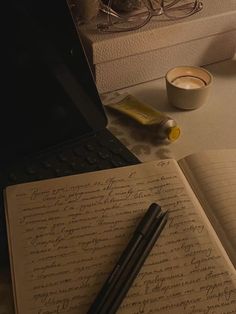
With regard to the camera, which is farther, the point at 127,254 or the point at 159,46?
the point at 159,46

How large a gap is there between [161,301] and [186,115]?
307 millimetres

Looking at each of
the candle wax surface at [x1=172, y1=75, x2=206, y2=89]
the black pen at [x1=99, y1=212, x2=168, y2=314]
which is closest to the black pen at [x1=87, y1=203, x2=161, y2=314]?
the black pen at [x1=99, y1=212, x2=168, y2=314]

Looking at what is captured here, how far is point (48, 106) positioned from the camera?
1.67ft

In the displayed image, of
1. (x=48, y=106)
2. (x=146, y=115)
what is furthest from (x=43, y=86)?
(x=146, y=115)

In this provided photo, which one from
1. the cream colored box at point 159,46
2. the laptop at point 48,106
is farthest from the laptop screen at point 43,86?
the cream colored box at point 159,46

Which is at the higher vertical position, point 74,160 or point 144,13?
point 144,13

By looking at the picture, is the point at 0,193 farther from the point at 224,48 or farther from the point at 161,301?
the point at 224,48

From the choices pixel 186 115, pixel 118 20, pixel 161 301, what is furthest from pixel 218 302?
pixel 118 20

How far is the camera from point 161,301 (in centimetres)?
38

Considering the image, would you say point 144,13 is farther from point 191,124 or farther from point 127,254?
point 127,254

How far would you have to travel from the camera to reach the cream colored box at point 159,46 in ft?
2.00

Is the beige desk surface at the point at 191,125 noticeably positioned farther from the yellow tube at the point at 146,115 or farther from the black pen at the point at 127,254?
the black pen at the point at 127,254

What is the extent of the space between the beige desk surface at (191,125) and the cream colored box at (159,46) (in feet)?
0.10

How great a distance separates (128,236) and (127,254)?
3 centimetres
